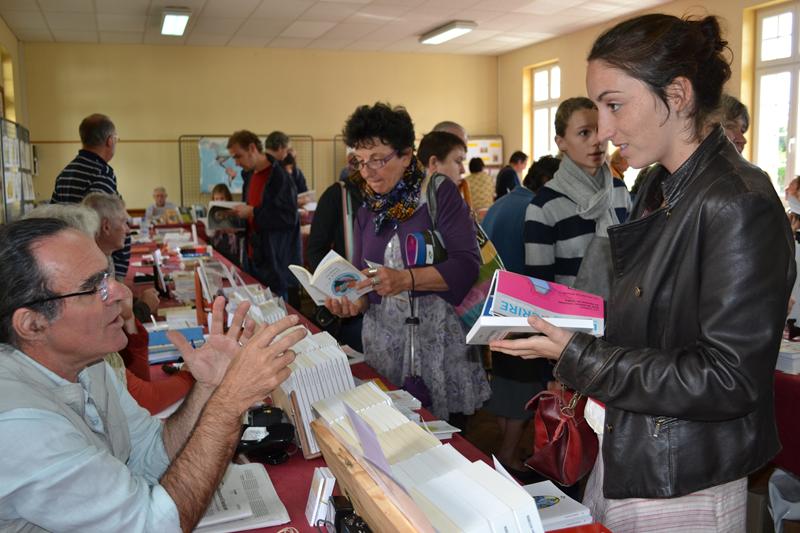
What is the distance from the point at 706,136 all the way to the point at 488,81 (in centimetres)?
1290

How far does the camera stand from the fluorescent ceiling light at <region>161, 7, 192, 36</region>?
→ 8922 millimetres

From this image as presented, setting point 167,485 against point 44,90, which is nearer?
point 167,485

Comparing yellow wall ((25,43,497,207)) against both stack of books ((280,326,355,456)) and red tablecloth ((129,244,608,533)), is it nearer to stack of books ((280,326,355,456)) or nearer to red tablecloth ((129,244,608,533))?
stack of books ((280,326,355,456))

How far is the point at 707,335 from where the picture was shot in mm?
1194

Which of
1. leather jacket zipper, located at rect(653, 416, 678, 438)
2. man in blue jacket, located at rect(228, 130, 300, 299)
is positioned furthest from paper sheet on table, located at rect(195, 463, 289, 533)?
man in blue jacket, located at rect(228, 130, 300, 299)

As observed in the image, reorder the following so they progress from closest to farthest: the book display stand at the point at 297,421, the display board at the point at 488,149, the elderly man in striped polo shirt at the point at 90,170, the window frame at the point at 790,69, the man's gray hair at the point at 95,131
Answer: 1. the book display stand at the point at 297,421
2. the elderly man in striped polo shirt at the point at 90,170
3. the man's gray hair at the point at 95,131
4. the window frame at the point at 790,69
5. the display board at the point at 488,149

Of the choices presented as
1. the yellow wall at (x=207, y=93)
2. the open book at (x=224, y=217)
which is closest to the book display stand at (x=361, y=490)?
the open book at (x=224, y=217)

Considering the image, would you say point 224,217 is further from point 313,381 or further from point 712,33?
point 712,33

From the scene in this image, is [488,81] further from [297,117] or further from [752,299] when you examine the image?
[752,299]

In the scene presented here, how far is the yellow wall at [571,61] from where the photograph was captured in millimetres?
8492

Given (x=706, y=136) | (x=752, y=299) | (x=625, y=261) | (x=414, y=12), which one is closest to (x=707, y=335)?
(x=752, y=299)

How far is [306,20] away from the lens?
993 cm

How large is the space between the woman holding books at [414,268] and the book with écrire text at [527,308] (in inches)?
42.3

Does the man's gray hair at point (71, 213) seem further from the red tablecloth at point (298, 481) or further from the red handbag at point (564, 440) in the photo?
the red handbag at point (564, 440)
